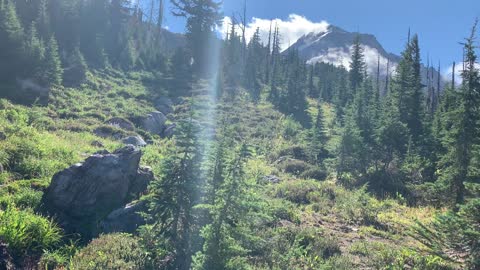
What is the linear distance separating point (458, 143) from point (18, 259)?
17066 millimetres

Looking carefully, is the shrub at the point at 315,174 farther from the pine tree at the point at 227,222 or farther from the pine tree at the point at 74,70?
the pine tree at the point at 74,70

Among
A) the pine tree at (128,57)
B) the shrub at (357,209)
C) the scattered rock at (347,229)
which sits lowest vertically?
the scattered rock at (347,229)

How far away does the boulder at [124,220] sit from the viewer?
12.9m

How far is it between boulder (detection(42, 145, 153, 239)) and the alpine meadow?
0.15ft

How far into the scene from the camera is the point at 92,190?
1389 centimetres

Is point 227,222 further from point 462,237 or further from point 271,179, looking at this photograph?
point 271,179

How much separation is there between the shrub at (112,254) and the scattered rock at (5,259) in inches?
55.3

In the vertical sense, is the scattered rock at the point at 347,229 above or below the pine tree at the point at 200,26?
below

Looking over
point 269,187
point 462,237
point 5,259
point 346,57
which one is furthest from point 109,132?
point 346,57

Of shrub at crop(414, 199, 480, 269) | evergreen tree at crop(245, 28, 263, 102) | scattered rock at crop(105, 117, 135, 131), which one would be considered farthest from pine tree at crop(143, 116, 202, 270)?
evergreen tree at crop(245, 28, 263, 102)

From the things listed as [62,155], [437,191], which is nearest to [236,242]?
[62,155]

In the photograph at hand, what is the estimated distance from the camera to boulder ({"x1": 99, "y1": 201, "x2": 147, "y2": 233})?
42.2ft

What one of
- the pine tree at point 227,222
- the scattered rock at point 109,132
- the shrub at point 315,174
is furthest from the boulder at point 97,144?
the pine tree at point 227,222

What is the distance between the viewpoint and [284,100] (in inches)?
2085
